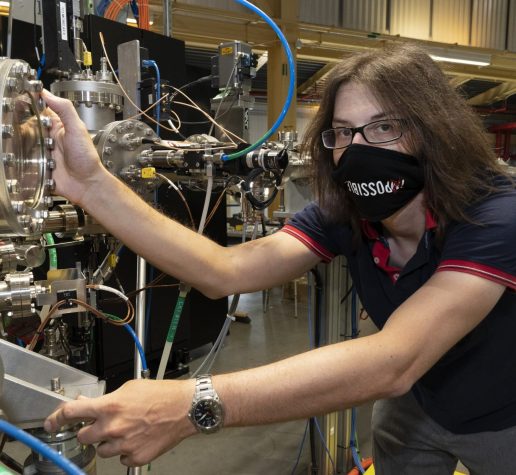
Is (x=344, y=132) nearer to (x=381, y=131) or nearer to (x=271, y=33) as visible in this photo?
(x=381, y=131)

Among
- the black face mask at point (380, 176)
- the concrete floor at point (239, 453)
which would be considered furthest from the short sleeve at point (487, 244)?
the concrete floor at point (239, 453)

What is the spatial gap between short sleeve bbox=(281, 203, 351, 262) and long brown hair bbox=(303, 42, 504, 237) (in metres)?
0.30

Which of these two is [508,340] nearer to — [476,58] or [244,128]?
[244,128]

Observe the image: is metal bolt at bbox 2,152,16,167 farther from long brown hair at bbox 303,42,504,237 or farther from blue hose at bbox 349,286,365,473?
blue hose at bbox 349,286,365,473

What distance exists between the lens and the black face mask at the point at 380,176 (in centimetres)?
94

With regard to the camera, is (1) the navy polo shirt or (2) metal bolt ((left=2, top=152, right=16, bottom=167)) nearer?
(2) metal bolt ((left=2, top=152, right=16, bottom=167))

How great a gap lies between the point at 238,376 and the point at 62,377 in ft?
0.95

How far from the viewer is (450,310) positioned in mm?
767

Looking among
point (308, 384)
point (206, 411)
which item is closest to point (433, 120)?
point (308, 384)

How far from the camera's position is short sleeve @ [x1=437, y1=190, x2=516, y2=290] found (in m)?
0.79

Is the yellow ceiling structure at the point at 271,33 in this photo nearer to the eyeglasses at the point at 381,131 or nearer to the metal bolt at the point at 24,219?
the eyeglasses at the point at 381,131

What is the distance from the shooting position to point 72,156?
89 centimetres

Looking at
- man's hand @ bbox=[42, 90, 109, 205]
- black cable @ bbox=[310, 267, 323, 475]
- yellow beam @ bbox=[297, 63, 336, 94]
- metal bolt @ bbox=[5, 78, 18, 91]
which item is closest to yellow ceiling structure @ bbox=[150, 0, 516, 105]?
yellow beam @ bbox=[297, 63, 336, 94]

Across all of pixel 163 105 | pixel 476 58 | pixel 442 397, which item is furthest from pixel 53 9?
pixel 476 58
